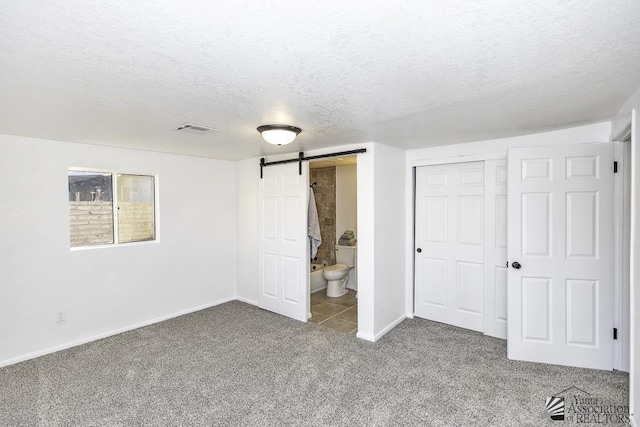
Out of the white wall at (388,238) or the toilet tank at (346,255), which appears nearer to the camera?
the white wall at (388,238)

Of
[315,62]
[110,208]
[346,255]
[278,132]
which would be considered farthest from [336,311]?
[315,62]

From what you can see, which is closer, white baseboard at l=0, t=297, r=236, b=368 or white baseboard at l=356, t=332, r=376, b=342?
white baseboard at l=0, t=297, r=236, b=368

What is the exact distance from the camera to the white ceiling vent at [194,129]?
2.82 m

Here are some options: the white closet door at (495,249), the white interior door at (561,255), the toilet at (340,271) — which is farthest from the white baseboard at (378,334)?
the toilet at (340,271)

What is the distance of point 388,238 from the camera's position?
3.88 meters

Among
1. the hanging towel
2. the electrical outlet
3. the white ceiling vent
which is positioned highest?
the white ceiling vent

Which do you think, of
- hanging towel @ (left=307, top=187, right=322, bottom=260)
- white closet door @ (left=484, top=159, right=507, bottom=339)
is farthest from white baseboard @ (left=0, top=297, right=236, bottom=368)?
white closet door @ (left=484, top=159, right=507, bottom=339)

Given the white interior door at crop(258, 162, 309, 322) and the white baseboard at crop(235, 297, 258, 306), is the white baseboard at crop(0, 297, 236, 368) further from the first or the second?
the white interior door at crop(258, 162, 309, 322)

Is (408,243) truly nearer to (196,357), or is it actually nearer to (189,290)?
(196,357)

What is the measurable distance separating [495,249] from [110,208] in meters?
4.52

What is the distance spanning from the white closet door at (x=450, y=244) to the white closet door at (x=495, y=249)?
0.09 meters

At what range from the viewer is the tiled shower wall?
20.2ft

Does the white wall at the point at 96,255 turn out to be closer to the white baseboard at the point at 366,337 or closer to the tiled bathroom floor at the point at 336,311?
the tiled bathroom floor at the point at 336,311

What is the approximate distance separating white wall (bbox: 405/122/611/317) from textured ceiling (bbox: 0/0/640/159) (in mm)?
257
